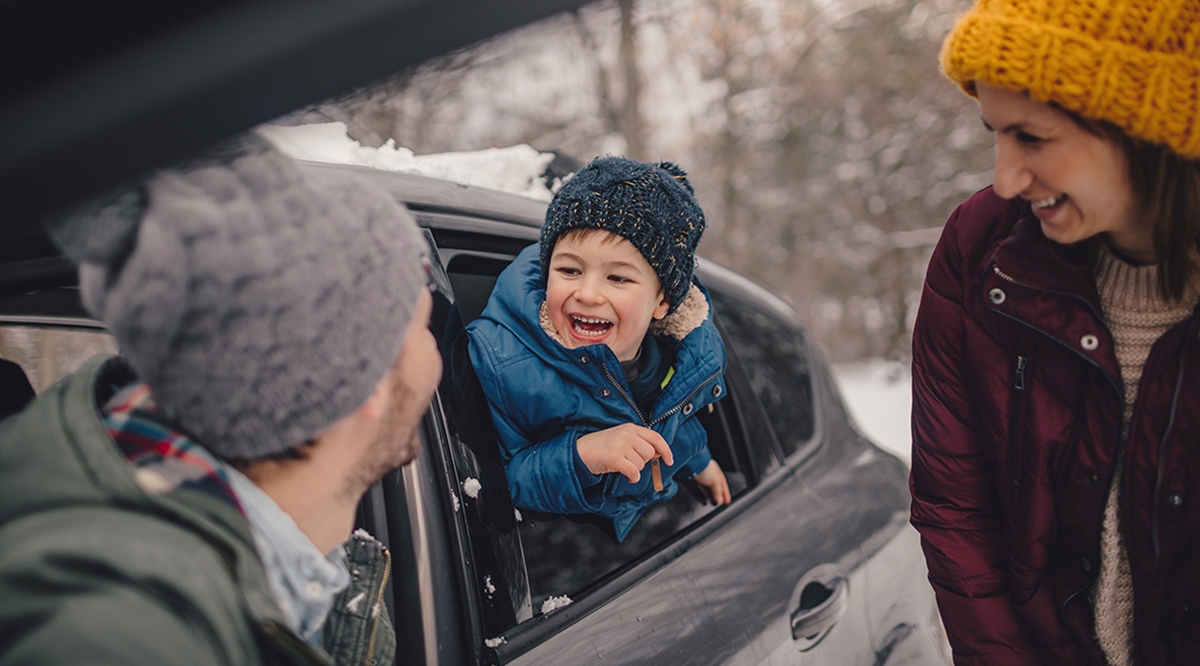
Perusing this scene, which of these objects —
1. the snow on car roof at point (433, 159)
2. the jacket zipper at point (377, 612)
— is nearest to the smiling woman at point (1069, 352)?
the jacket zipper at point (377, 612)

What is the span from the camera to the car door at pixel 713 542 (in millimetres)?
1464

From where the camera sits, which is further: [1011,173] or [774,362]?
[774,362]

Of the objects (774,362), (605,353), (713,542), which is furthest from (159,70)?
(774,362)

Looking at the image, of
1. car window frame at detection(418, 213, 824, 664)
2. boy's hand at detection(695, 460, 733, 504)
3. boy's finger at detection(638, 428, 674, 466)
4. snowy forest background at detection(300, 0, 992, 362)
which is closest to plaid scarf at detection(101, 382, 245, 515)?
car window frame at detection(418, 213, 824, 664)

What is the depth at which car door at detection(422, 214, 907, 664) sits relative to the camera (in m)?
1.46

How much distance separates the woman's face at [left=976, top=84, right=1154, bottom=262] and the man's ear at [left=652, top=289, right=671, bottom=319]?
97cm

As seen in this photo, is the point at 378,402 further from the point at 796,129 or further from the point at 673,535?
the point at 796,129

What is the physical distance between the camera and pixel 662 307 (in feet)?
6.78

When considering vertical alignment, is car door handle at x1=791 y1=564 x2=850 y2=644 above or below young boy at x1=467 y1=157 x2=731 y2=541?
below

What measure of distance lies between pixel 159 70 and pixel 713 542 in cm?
175

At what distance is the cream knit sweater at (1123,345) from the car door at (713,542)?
0.68 meters

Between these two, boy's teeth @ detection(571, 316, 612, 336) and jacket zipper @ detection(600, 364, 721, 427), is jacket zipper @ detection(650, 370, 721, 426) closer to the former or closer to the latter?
jacket zipper @ detection(600, 364, 721, 427)

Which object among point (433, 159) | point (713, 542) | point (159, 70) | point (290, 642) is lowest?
point (713, 542)

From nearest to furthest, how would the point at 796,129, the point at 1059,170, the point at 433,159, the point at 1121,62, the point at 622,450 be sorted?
the point at 1121,62 → the point at 1059,170 → the point at 622,450 → the point at 433,159 → the point at 796,129
